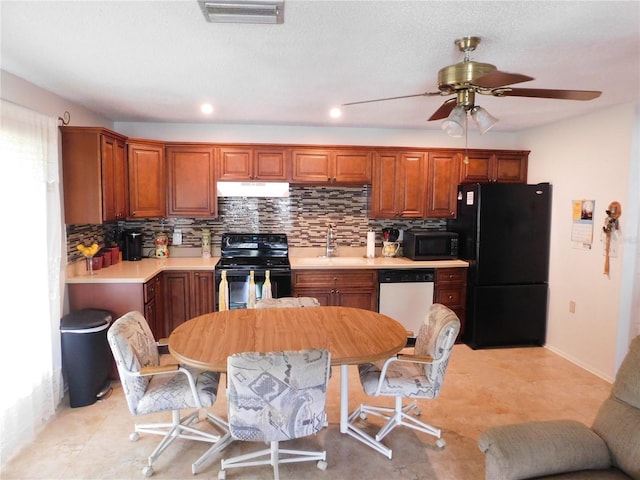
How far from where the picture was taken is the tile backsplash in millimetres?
4551

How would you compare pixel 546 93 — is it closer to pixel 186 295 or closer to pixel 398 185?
pixel 398 185

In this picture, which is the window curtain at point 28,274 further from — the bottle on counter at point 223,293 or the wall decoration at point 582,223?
the wall decoration at point 582,223

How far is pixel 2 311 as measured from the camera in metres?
2.46

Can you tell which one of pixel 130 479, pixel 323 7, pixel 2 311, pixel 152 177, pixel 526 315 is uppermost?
pixel 323 7

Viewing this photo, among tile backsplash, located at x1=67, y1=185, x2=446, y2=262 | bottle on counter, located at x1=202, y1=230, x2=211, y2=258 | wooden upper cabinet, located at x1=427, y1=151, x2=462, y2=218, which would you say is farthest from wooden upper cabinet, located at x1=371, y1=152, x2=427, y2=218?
bottle on counter, located at x1=202, y1=230, x2=211, y2=258

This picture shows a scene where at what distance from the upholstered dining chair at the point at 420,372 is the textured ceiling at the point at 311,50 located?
152cm

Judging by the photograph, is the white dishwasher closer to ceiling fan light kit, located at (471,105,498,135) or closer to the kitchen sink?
the kitchen sink

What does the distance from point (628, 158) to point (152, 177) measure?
4261 millimetres

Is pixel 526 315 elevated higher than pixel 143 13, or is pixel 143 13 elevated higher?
pixel 143 13

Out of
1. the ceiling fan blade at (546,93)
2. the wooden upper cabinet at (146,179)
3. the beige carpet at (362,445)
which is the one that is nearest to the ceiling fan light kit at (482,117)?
the ceiling fan blade at (546,93)

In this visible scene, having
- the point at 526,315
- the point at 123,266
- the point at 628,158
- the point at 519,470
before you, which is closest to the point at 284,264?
the point at 123,266

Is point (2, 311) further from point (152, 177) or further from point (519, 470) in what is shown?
point (519, 470)

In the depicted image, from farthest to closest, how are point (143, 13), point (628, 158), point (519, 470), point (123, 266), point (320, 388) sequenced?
point (123, 266), point (628, 158), point (320, 388), point (143, 13), point (519, 470)

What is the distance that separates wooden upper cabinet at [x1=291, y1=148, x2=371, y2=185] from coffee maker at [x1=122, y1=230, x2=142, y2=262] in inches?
68.8
